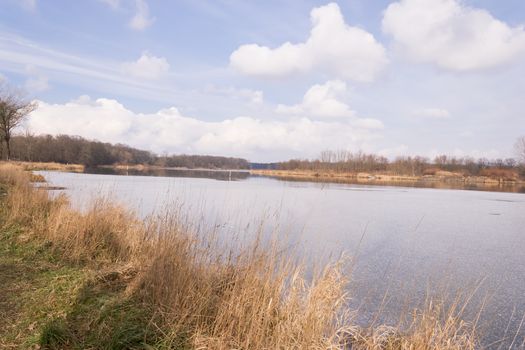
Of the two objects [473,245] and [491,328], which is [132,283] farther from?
[473,245]

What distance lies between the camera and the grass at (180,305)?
309cm

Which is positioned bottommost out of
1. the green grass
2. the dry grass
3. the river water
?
the river water

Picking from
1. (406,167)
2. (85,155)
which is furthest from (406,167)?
(85,155)

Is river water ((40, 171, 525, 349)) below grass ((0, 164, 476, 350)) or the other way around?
below

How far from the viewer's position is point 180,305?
3.53 m

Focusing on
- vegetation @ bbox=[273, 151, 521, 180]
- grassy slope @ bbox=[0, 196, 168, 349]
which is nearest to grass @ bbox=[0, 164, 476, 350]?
grassy slope @ bbox=[0, 196, 168, 349]

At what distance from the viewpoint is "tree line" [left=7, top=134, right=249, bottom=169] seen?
30.8m

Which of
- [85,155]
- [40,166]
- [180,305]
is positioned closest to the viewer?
[180,305]

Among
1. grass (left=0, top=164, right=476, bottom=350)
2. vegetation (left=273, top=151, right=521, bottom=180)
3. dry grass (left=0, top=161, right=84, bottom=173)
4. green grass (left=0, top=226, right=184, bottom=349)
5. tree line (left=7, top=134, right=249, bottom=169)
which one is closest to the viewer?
green grass (left=0, top=226, right=184, bottom=349)

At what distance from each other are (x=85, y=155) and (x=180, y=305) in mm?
81852

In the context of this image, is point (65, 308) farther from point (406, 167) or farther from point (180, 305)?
point (406, 167)

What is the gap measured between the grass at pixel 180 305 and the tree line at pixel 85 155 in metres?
20.6

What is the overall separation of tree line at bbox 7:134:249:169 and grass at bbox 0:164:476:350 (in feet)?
67.6

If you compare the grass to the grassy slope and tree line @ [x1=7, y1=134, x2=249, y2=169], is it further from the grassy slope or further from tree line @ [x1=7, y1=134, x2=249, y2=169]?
tree line @ [x1=7, y1=134, x2=249, y2=169]
